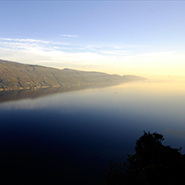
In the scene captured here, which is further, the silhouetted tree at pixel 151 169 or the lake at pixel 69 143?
the lake at pixel 69 143

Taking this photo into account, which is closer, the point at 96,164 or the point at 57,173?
the point at 57,173

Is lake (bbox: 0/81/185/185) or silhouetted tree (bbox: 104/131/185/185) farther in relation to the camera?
lake (bbox: 0/81/185/185)

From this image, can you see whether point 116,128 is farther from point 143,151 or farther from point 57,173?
point 143,151

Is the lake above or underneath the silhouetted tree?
underneath

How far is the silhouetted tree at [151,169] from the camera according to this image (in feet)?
38.8

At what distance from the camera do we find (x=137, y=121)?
221ft

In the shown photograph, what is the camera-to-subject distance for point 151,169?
17.0 metres

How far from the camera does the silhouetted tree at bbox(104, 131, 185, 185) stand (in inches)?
466

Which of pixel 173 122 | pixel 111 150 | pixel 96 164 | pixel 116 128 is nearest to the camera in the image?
pixel 96 164

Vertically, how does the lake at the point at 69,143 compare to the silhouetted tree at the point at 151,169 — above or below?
below

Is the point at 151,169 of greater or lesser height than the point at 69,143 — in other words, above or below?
above

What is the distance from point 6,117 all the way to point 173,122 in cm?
8303

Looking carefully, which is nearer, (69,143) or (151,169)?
(151,169)

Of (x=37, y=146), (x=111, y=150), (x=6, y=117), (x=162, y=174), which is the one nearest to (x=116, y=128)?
(x=111, y=150)
